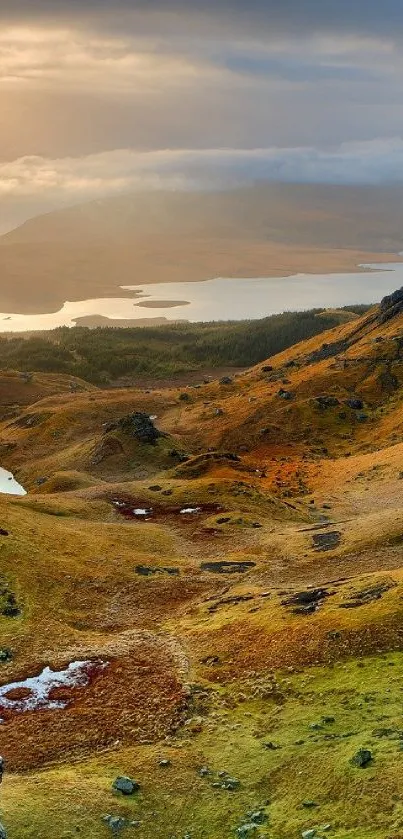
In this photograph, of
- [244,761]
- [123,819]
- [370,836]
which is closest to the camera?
[370,836]

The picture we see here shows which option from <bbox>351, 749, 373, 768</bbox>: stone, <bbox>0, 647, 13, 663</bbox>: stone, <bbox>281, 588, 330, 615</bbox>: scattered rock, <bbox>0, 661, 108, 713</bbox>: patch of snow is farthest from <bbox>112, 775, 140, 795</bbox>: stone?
<bbox>281, 588, 330, 615</bbox>: scattered rock

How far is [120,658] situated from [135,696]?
633 centimetres

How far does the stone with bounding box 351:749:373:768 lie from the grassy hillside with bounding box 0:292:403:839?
8.4 inches

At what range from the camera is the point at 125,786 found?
3666cm

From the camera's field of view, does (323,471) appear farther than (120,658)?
Yes

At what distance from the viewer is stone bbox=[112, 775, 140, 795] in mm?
36594

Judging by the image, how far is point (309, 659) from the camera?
49625 millimetres

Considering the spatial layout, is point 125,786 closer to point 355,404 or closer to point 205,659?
point 205,659

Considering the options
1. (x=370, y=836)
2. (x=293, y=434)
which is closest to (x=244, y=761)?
(x=370, y=836)

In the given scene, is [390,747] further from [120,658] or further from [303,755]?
[120,658]

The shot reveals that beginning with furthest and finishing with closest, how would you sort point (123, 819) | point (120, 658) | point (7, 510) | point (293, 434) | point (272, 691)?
1. point (293, 434)
2. point (7, 510)
3. point (120, 658)
4. point (272, 691)
5. point (123, 819)

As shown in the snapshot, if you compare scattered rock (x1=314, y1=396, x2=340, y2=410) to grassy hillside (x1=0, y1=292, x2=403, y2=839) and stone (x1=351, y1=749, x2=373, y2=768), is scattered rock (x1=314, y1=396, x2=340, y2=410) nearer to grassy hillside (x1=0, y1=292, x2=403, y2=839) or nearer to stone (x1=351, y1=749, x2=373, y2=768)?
grassy hillside (x1=0, y1=292, x2=403, y2=839)

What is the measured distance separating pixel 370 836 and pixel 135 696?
68.3 feet

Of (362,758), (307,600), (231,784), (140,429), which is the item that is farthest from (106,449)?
(362,758)
